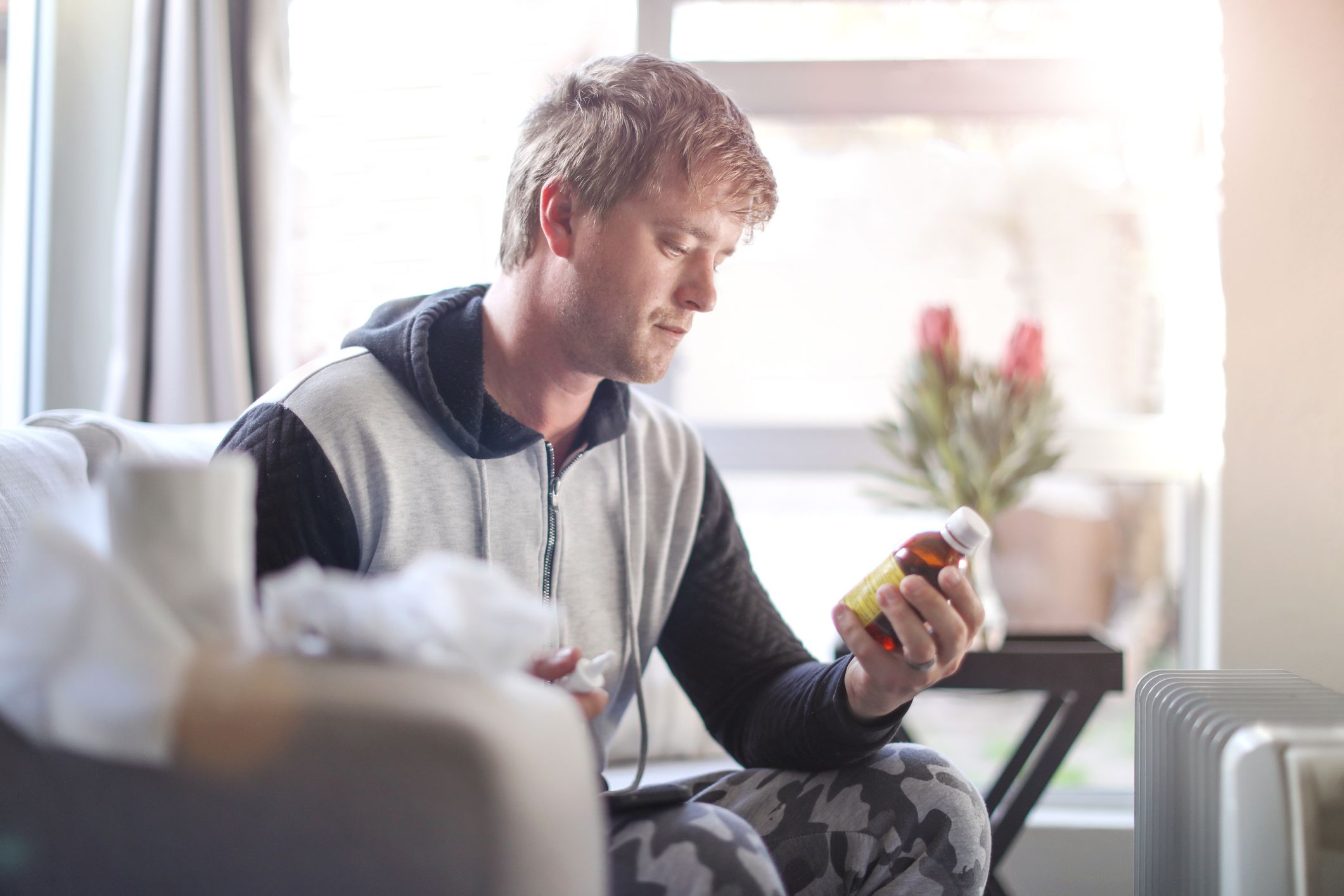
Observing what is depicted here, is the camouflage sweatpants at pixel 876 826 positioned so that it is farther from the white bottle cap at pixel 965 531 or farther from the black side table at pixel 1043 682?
the black side table at pixel 1043 682

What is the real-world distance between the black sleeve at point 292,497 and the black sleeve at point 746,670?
44cm

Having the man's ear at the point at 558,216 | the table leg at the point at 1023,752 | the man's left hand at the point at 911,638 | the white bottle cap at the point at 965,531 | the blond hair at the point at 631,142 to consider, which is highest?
the blond hair at the point at 631,142

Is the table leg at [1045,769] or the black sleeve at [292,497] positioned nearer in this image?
the black sleeve at [292,497]

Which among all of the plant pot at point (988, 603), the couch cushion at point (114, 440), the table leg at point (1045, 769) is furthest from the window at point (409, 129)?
the table leg at point (1045, 769)

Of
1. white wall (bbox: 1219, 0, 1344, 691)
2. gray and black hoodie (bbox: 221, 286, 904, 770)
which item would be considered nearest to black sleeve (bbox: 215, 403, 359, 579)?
gray and black hoodie (bbox: 221, 286, 904, 770)

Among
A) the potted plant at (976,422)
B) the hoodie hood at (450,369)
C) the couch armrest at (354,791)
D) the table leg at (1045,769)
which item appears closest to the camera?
the couch armrest at (354,791)

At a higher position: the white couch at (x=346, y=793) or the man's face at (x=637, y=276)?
the man's face at (x=637, y=276)

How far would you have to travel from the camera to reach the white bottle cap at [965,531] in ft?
2.93

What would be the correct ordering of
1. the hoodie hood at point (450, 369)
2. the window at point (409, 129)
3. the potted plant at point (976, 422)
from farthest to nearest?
the window at point (409, 129) → the potted plant at point (976, 422) → the hoodie hood at point (450, 369)

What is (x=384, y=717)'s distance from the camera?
1.73 feet

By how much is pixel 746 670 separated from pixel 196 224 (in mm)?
1255

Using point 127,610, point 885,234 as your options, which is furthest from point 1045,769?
point 127,610

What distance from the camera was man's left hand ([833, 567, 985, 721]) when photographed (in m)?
0.92

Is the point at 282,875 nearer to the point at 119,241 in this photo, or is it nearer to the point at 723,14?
the point at 119,241
